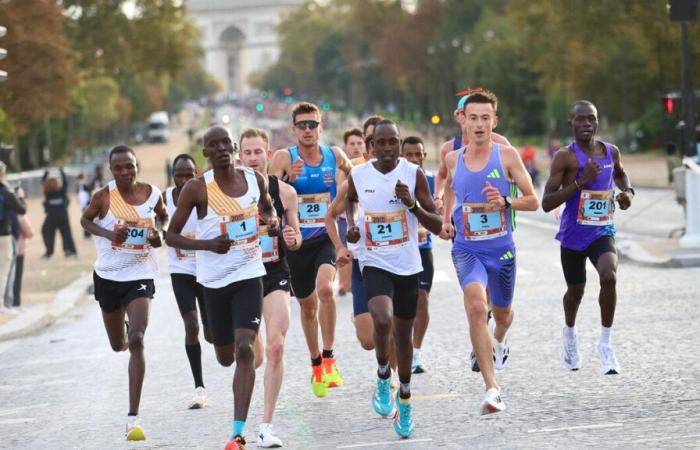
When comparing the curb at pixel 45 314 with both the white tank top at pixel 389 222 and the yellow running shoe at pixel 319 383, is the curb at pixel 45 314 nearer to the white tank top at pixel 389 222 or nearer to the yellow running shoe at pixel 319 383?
the yellow running shoe at pixel 319 383

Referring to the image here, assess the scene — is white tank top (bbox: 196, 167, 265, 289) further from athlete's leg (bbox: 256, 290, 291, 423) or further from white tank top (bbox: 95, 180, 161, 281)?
white tank top (bbox: 95, 180, 161, 281)

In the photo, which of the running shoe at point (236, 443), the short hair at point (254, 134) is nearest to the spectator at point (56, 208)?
the short hair at point (254, 134)

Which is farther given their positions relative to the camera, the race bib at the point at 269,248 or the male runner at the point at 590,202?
the male runner at the point at 590,202

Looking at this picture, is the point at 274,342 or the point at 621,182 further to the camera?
the point at 621,182

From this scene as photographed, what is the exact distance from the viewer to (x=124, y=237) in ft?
31.6

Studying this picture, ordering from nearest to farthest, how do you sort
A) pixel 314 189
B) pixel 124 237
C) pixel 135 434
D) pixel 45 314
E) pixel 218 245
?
1. pixel 218 245
2. pixel 135 434
3. pixel 124 237
4. pixel 314 189
5. pixel 45 314

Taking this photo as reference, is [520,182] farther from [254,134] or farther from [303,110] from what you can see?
[303,110]

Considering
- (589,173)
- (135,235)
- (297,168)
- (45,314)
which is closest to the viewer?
(135,235)

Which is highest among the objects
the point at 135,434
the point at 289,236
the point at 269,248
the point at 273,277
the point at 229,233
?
the point at 229,233

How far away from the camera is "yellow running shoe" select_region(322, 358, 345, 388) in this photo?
10.8 m

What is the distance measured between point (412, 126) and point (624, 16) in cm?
5843

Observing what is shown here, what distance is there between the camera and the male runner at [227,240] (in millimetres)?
8336

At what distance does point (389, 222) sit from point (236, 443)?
5.56ft

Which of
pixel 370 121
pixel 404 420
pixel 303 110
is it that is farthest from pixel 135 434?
pixel 370 121
